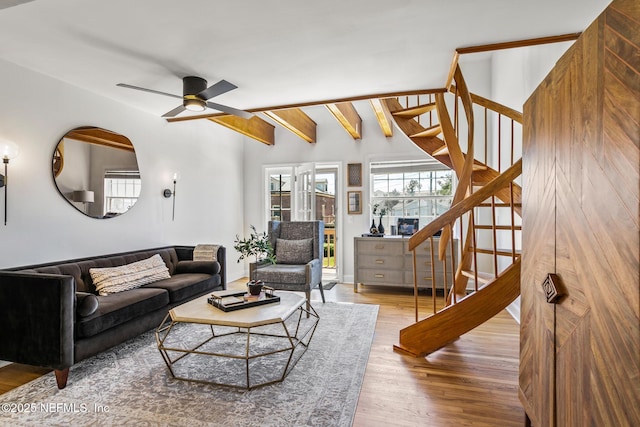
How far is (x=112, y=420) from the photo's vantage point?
195cm

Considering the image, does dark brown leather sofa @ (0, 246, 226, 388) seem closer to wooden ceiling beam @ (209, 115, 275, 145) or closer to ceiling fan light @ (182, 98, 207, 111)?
ceiling fan light @ (182, 98, 207, 111)

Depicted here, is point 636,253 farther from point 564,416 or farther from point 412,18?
point 412,18

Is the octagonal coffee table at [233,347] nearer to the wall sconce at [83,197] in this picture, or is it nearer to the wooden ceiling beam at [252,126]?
the wall sconce at [83,197]

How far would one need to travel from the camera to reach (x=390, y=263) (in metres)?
5.14

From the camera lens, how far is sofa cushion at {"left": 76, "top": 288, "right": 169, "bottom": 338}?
2.50 m

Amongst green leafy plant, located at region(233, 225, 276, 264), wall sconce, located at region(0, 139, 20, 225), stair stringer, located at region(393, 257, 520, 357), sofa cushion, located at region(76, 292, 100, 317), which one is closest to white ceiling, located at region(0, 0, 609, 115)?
wall sconce, located at region(0, 139, 20, 225)

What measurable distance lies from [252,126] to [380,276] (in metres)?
3.03

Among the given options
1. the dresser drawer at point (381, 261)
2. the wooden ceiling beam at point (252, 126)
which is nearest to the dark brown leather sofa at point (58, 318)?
the wooden ceiling beam at point (252, 126)

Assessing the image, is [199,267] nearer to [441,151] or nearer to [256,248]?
[256,248]

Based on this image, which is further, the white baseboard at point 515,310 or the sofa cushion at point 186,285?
the white baseboard at point 515,310

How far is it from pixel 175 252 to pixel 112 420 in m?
2.57

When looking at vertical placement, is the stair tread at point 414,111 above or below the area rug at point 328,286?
above

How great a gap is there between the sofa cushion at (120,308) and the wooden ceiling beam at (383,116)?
305 centimetres

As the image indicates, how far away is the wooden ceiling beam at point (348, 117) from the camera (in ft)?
14.2
